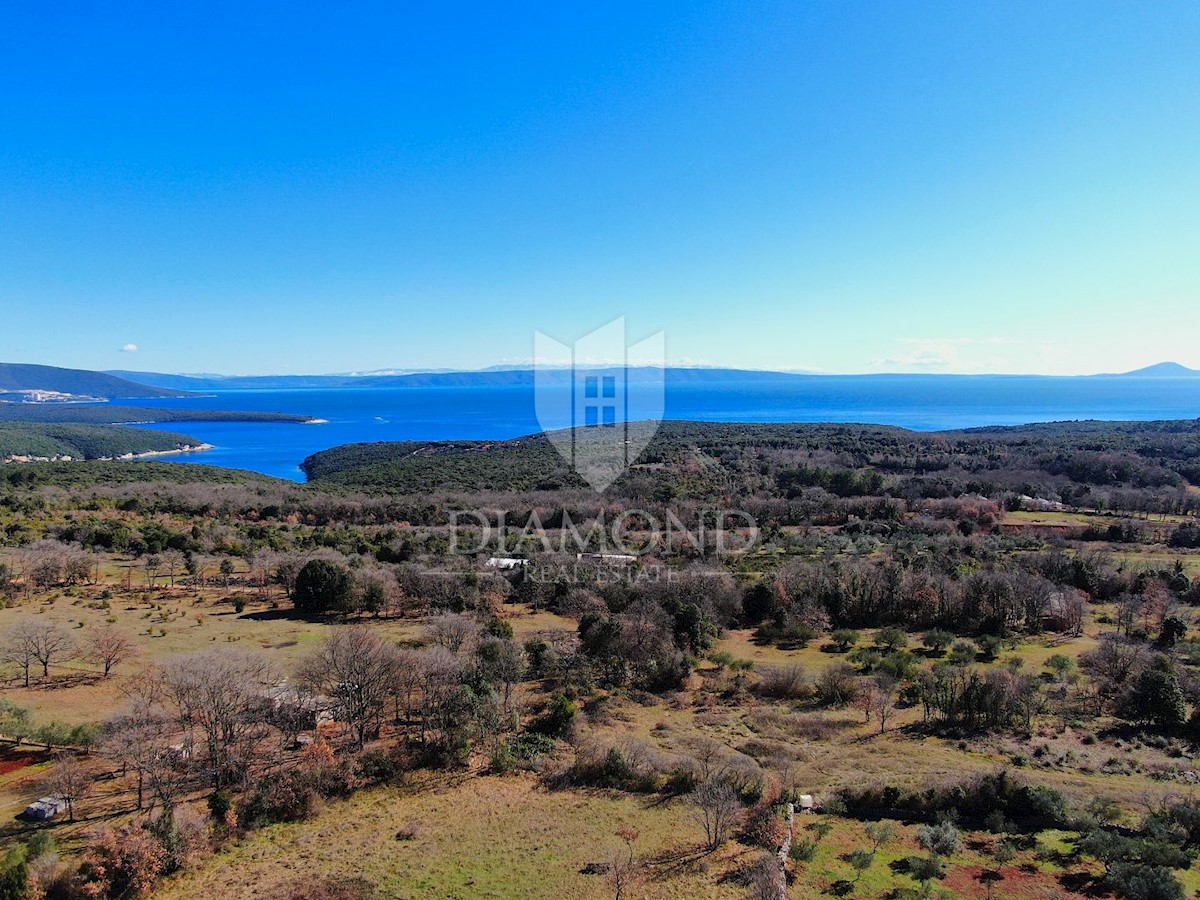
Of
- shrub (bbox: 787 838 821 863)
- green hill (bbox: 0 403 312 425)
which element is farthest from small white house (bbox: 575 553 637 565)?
green hill (bbox: 0 403 312 425)

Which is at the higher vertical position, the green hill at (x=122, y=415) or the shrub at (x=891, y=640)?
the green hill at (x=122, y=415)

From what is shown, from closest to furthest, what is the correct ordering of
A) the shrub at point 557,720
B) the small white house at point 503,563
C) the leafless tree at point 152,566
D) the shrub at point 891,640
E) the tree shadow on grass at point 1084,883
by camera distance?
the tree shadow on grass at point 1084,883
the shrub at point 557,720
the shrub at point 891,640
the leafless tree at point 152,566
the small white house at point 503,563

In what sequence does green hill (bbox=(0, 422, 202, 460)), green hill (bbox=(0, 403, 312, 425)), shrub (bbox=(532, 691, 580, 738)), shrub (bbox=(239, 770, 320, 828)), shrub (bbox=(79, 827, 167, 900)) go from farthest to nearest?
green hill (bbox=(0, 403, 312, 425)) → green hill (bbox=(0, 422, 202, 460)) → shrub (bbox=(532, 691, 580, 738)) → shrub (bbox=(239, 770, 320, 828)) → shrub (bbox=(79, 827, 167, 900))

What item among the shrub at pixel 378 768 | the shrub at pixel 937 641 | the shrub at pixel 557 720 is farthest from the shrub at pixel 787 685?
the shrub at pixel 378 768

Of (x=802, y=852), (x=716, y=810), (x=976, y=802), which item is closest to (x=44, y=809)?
(x=716, y=810)

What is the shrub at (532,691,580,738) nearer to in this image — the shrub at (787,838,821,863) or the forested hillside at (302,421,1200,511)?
the shrub at (787,838,821,863)

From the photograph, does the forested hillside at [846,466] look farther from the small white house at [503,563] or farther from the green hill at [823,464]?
the small white house at [503,563]
